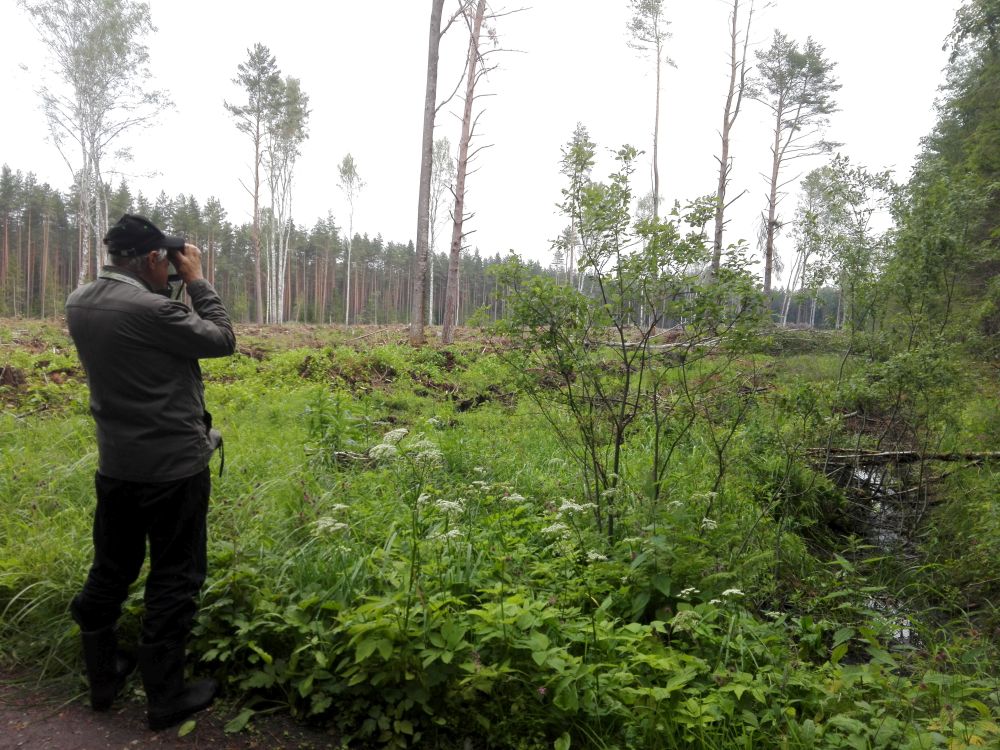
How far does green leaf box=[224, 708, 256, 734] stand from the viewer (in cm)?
249

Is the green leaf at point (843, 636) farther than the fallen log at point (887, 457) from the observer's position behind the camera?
No

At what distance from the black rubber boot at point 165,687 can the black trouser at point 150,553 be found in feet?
0.17

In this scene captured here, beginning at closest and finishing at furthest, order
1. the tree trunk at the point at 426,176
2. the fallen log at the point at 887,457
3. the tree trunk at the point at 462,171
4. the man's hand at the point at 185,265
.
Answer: the man's hand at the point at 185,265
the fallen log at the point at 887,457
the tree trunk at the point at 426,176
the tree trunk at the point at 462,171

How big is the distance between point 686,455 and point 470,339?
35.3 feet

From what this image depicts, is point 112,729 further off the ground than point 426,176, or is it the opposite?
point 426,176

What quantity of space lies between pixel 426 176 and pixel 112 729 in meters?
14.5

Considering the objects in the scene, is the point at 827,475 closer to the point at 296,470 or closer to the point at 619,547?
the point at 619,547

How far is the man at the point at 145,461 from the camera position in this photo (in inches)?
96.6

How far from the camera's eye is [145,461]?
2461mm

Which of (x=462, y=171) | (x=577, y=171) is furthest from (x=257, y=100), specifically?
(x=577, y=171)

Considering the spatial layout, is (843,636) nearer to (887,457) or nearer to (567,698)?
(567,698)

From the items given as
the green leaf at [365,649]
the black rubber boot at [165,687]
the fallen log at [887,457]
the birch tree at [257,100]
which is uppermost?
the birch tree at [257,100]

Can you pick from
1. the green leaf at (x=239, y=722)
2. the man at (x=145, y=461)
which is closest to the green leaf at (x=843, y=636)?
the green leaf at (x=239, y=722)

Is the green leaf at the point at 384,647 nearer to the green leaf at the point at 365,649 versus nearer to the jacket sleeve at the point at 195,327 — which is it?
the green leaf at the point at 365,649
